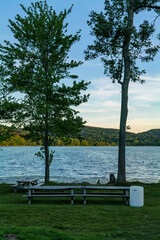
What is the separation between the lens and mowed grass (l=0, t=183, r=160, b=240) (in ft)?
20.0

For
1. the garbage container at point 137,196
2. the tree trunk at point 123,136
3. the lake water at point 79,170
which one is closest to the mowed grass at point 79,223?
the garbage container at point 137,196

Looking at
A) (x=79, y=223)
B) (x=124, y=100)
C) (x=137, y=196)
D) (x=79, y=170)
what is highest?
(x=124, y=100)

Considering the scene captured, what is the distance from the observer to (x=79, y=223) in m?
7.42

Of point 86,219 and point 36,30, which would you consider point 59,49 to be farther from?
point 86,219

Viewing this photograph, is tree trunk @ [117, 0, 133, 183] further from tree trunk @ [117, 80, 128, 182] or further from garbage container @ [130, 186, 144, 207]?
garbage container @ [130, 186, 144, 207]

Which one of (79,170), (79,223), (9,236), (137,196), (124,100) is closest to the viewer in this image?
(9,236)

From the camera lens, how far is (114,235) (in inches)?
249

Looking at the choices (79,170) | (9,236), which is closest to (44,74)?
(9,236)

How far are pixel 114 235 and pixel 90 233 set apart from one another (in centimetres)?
62

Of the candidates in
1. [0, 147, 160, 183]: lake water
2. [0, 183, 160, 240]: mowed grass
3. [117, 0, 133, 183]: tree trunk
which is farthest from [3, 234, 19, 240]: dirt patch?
[0, 147, 160, 183]: lake water

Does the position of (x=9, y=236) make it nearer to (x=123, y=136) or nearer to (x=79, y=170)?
(x=123, y=136)

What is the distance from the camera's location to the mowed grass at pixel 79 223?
20.0 ft

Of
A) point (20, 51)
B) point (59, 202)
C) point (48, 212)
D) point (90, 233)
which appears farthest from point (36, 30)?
point (90, 233)

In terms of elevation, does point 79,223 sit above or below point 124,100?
below
